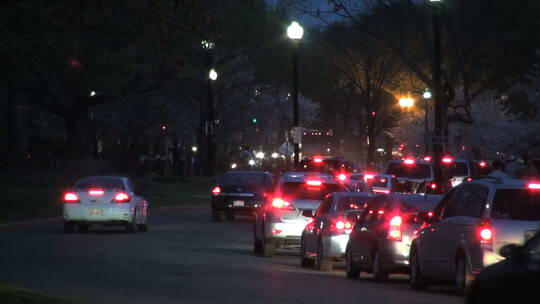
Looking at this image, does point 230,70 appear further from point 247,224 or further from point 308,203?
point 308,203

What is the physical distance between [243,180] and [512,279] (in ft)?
100

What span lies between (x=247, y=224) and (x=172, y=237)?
339 inches

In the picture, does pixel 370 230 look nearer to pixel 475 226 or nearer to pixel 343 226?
pixel 343 226

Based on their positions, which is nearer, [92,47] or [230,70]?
[92,47]

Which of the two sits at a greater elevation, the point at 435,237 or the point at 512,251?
the point at 435,237

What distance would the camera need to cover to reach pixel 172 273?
2017 cm

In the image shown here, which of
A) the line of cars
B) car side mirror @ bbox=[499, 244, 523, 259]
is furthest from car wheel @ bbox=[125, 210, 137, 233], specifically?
car side mirror @ bbox=[499, 244, 523, 259]

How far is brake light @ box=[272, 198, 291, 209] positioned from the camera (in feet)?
82.4

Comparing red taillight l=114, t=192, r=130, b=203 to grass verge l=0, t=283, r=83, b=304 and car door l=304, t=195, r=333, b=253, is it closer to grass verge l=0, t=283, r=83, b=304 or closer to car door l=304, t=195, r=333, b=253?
car door l=304, t=195, r=333, b=253

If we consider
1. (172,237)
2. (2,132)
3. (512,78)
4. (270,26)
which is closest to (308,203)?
(172,237)

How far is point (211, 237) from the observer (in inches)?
1251

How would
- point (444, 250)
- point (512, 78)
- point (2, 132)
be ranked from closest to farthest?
point (444, 250) < point (2, 132) < point (512, 78)

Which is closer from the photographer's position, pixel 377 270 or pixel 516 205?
pixel 516 205

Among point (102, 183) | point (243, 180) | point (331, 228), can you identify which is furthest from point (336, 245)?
point (243, 180)
